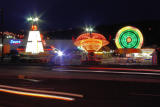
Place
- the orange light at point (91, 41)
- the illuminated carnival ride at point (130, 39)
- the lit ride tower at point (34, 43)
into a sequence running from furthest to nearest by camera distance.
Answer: the lit ride tower at point (34, 43) → the illuminated carnival ride at point (130, 39) → the orange light at point (91, 41)

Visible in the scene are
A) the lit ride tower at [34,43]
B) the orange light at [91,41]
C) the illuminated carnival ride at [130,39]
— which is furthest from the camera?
the lit ride tower at [34,43]

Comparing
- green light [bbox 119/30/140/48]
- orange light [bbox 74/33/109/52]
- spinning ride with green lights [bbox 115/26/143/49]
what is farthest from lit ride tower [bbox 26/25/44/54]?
green light [bbox 119/30/140/48]

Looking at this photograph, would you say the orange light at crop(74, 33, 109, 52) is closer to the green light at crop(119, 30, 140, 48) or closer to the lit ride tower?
the green light at crop(119, 30, 140, 48)

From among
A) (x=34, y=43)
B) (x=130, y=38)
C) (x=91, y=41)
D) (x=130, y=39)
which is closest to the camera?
(x=91, y=41)

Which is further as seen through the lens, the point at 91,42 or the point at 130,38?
the point at 130,38

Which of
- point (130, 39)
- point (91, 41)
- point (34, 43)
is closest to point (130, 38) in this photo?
point (130, 39)

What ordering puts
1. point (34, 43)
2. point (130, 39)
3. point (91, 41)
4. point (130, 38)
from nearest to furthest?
1. point (91, 41)
2. point (130, 39)
3. point (130, 38)
4. point (34, 43)

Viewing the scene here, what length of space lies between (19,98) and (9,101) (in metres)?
0.52

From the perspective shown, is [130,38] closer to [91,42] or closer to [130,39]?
[130,39]

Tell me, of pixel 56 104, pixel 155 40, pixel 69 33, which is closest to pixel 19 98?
pixel 56 104

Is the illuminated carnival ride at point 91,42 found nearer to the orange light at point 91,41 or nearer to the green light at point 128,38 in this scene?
the orange light at point 91,41

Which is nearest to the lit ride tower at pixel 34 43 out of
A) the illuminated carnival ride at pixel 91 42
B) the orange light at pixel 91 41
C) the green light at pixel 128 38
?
the illuminated carnival ride at pixel 91 42

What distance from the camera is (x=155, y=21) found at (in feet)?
353

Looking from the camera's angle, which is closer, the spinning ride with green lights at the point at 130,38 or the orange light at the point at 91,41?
the orange light at the point at 91,41
